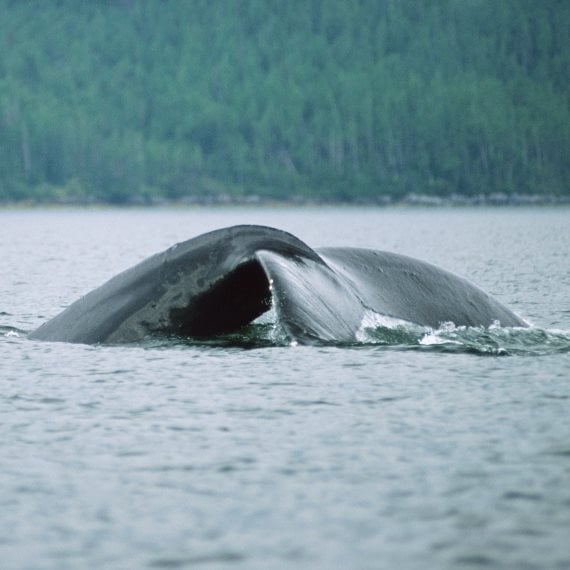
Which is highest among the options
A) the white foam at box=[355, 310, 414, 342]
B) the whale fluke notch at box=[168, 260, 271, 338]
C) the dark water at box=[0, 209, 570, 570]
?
the whale fluke notch at box=[168, 260, 271, 338]

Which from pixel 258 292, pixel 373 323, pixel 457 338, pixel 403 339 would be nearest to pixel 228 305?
pixel 258 292

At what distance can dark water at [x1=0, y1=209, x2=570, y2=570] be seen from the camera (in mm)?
6699

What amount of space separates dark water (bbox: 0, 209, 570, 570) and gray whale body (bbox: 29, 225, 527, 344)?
20cm

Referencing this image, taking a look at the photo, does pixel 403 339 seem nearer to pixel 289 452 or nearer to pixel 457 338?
pixel 457 338

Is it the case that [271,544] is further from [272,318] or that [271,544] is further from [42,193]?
[42,193]

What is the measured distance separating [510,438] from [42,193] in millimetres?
189713

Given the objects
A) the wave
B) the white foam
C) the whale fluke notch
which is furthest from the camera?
the wave

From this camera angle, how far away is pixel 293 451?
8758 mm

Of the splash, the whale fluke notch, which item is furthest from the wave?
the whale fluke notch

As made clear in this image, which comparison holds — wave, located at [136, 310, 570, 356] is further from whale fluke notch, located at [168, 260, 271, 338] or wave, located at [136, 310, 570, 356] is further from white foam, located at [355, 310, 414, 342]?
whale fluke notch, located at [168, 260, 271, 338]

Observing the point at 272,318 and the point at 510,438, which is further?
the point at 272,318

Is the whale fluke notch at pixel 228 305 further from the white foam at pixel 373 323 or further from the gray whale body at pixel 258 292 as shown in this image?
the white foam at pixel 373 323

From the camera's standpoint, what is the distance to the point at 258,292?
1209cm

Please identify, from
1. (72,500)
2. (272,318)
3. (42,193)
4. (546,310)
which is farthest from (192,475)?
(42,193)
